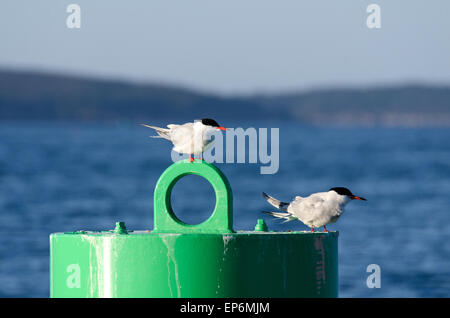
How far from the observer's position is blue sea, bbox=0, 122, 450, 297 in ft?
89.9

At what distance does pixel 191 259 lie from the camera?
5.80 metres

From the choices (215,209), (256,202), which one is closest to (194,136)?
(215,209)

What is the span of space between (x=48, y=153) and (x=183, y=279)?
275ft

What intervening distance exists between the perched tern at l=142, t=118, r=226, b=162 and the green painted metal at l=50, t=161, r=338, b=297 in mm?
699

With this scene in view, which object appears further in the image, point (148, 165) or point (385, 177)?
point (148, 165)

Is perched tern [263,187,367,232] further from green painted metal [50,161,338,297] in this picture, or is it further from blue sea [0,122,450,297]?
blue sea [0,122,450,297]

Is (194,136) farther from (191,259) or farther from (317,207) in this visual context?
(191,259)

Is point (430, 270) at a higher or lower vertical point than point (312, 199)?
lower

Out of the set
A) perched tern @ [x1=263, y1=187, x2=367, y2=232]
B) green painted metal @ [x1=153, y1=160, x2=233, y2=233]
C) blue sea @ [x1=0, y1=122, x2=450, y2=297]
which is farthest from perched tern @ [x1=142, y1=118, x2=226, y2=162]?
blue sea @ [x1=0, y1=122, x2=450, y2=297]

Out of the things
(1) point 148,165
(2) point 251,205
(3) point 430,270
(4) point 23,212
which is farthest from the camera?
(1) point 148,165

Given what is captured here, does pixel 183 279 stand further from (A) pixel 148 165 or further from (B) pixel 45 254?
(A) pixel 148 165

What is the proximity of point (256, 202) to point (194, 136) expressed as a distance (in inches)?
1578

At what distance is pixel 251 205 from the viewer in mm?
45438
